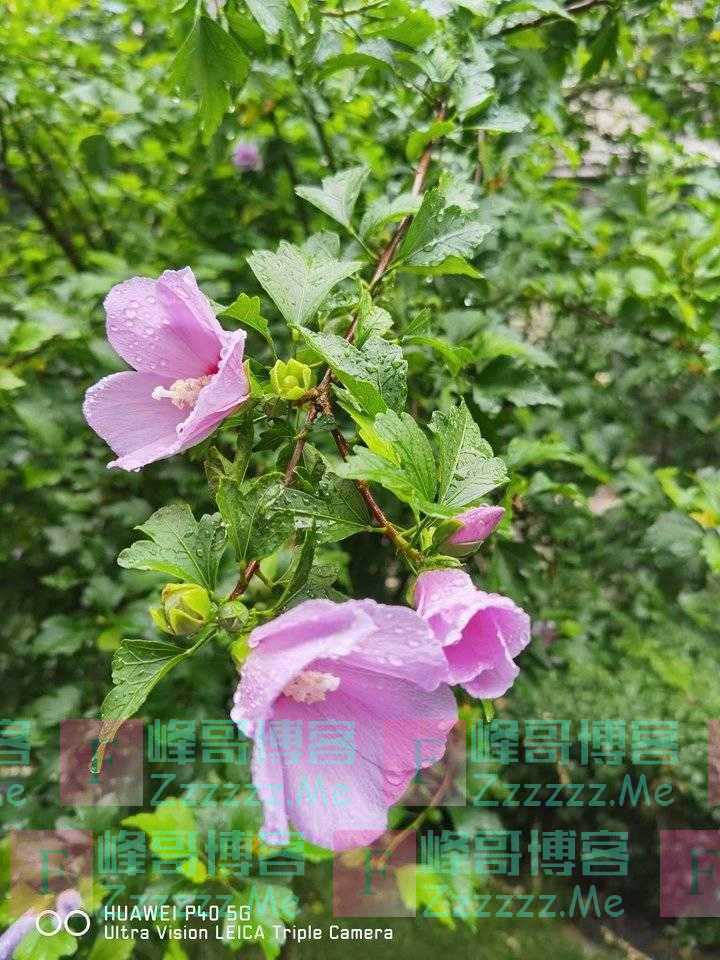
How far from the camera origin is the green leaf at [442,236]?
69cm

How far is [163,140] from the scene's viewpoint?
153cm

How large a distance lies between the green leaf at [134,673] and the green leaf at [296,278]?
0.27 metres

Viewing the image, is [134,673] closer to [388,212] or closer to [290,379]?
[290,379]

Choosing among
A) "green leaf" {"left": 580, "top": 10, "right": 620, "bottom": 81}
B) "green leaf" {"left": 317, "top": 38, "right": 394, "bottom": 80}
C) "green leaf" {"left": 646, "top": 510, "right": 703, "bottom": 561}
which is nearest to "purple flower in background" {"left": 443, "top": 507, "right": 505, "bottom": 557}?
"green leaf" {"left": 317, "top": 38, "right": 394, "bottom": 80}

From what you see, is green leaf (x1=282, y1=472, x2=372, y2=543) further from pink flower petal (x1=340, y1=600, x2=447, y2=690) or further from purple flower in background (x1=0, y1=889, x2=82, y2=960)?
purple flower in background (x1=0, y1=889, x2=82, y2=960)

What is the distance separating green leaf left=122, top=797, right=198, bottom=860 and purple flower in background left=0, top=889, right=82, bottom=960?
16 centimetres

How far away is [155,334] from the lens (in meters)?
0.60

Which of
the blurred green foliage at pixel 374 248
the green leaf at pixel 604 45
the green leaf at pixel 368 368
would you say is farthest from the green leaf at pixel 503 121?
the green leaf at pixel 368 368

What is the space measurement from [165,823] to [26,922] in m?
0.23

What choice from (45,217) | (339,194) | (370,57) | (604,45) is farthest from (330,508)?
(45,217)

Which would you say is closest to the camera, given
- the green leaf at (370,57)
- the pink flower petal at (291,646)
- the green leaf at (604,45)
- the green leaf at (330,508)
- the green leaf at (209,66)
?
the pink flower petal at (291,646)

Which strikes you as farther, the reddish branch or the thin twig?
the thin twig

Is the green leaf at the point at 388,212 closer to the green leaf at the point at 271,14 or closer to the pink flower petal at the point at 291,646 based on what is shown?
the green leaf at the point at 271,14

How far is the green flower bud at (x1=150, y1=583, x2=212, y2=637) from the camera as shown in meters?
0.51
